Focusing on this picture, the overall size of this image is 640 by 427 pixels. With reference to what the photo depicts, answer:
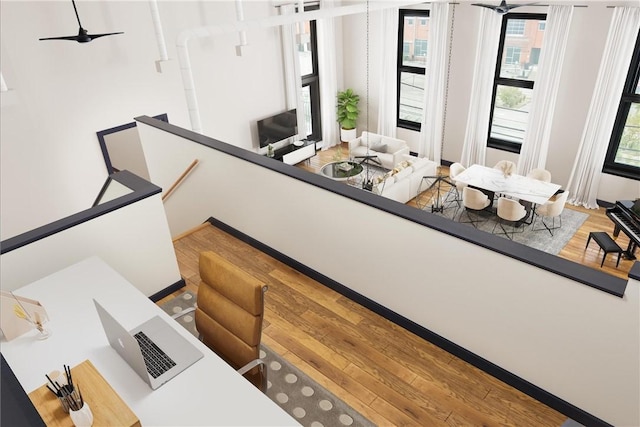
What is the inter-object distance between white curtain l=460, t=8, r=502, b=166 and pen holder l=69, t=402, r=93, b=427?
8167 mm

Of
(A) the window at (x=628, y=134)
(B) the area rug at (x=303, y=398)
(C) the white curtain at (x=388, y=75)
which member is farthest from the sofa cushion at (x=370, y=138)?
(B) the area rug at (x=303, y=398)

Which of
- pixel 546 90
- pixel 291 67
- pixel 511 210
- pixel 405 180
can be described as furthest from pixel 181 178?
pixel 546 90

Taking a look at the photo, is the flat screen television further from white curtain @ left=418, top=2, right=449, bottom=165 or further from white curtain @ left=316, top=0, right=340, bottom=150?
white curtain @ left=418, top=2, right=449, bottom=165

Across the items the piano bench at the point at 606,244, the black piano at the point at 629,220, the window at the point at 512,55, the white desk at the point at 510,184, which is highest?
the window at the point at 512,55

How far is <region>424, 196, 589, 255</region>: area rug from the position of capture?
6945 mm

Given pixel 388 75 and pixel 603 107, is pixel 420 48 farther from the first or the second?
pixel 603 107

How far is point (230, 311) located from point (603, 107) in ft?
23.2

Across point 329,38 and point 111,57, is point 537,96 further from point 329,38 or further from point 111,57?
point 111,57

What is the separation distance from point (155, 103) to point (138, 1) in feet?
4.86

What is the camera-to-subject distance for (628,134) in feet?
24.2

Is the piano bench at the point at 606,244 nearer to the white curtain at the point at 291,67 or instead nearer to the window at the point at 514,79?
the window at the point at 514,79

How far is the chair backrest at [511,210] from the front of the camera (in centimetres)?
682

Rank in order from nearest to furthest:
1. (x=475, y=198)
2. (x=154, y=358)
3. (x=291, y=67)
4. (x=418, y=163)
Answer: (x=154, y=358) < (x=475, y=198) < (x=418, y=163) < (x=291, y=67)

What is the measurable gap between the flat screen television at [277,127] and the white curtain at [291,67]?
0.62 ft
